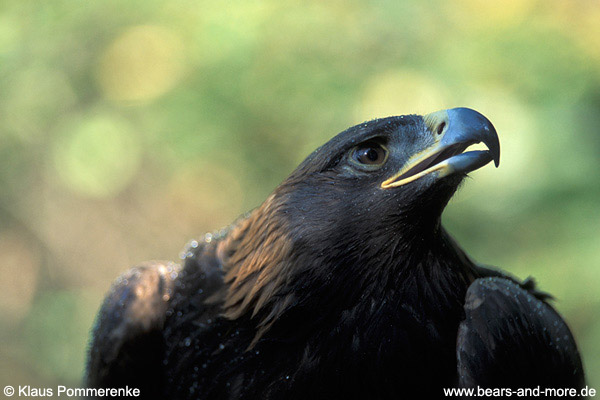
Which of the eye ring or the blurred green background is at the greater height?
the blurred green background

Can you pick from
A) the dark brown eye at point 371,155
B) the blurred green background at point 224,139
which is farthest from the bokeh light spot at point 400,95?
the dark brown eye at point 371,155

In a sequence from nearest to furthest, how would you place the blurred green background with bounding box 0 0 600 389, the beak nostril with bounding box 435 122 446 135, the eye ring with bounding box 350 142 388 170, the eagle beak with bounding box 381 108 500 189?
the eagle beak with bounding box 381 108 500 189 < the beak nostril with bounding box 435 122 446 135 < the eye ring with bounding box 350 142 388 170 < the blurred green background with bounding box 0 0 600 389

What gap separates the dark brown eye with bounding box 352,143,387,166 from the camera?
2963mm

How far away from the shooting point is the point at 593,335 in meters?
6.51

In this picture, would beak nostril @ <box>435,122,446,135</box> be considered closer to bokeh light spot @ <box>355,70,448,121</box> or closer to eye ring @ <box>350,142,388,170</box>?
eye ring @ <box>350,142,388,170</box>

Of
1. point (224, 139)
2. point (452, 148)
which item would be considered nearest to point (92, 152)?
point (224, 139)

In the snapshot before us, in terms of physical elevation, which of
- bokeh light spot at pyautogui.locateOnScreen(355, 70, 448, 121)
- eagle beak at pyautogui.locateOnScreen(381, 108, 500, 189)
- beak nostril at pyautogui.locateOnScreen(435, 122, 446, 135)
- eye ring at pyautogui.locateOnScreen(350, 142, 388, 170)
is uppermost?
bokeh light spot at pyautogui.locateOnScreen(355, 70, 448, 121)

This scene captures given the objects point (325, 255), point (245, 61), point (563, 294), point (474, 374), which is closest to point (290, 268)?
point (325, 255)

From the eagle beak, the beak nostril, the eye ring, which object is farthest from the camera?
the eye ring

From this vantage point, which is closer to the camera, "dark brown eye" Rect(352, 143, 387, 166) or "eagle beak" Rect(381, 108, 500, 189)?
"eagle beak" Rect(381, 108, 500, 189)

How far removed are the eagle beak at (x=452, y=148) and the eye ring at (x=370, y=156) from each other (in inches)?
3.9

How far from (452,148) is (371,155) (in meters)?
0.33

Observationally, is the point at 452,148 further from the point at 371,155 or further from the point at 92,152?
the point at 92,152

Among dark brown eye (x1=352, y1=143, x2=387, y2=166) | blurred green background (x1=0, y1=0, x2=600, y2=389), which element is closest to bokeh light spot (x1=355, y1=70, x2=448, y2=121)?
blurred green background (x1=0, y1=0, x2=600, y2=389)
